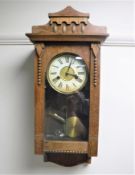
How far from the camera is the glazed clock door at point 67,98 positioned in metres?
1.09

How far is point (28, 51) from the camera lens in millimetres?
1309

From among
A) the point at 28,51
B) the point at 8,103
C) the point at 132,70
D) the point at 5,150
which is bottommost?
the point at 5,150

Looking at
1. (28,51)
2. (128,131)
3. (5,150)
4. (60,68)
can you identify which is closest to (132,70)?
(128,131)

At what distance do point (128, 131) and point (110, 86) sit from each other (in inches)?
10.4

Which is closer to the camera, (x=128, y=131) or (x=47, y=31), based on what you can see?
(x=47, y=31)

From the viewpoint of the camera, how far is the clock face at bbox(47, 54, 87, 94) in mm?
1091

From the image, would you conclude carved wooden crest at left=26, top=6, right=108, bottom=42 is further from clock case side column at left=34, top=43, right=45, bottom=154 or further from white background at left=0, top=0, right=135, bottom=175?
white background at left=0, top=0, right=135, bottom=175

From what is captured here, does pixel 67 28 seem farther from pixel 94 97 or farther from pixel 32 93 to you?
pixel 32 93

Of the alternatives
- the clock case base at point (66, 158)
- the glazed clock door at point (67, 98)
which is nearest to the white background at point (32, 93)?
the clock case base at point (66, 158)

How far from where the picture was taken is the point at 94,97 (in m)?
1.07

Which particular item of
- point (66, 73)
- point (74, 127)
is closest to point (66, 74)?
point (66, 73)

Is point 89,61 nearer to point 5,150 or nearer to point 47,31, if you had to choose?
point 47,31

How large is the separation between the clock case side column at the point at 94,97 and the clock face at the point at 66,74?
0.17 ft

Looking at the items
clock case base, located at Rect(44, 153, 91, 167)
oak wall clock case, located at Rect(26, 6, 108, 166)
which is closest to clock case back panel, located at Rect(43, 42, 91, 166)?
oak wall clock case, located at Rect(26, 6, 108, 166)
